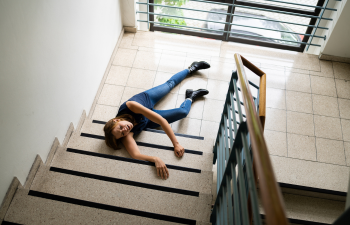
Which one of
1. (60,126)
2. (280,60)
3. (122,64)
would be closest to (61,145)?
(60,126)

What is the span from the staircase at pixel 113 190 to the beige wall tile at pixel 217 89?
1108 millimetres

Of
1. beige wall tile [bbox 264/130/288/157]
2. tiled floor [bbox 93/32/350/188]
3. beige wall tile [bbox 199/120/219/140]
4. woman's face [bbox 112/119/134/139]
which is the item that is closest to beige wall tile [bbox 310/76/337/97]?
tiled floor [bbox 93/32/350/188]

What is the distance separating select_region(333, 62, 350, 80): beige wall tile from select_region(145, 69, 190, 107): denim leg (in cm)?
212

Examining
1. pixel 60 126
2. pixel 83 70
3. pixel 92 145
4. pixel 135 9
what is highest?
pixel 135 9

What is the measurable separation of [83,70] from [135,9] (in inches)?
65.2

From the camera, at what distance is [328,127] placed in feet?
10.3

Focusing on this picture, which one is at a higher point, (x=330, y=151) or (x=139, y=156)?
(x=139, y=156)

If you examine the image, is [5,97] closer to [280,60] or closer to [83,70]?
[83,70]

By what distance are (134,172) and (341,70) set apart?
3325 mm

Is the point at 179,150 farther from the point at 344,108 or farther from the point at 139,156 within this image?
the point at 344,108

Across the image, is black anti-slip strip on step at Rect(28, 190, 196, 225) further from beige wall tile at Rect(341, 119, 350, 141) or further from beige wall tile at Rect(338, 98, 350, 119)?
beige wall tile at Rect(338, 98, 350, 119)

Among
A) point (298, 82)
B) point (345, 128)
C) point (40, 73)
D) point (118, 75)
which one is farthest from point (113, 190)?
point (298, 82)

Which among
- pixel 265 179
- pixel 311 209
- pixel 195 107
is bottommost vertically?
pixel 311 209

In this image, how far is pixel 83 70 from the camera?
283 cm
